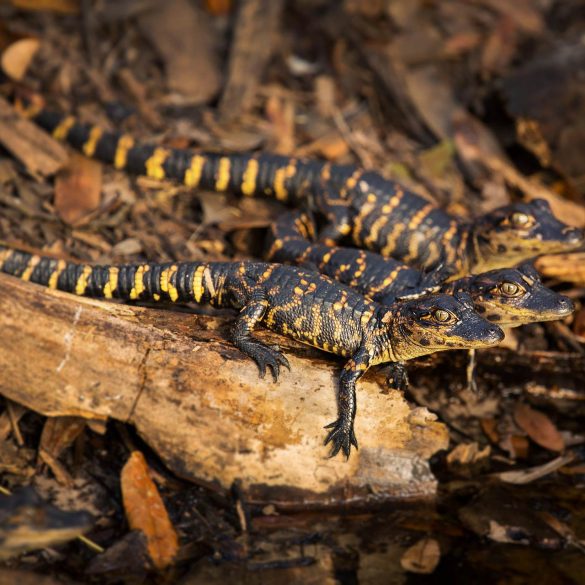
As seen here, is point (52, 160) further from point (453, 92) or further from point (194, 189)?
point (453, 92)

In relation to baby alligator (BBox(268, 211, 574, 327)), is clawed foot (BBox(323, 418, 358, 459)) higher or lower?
lower

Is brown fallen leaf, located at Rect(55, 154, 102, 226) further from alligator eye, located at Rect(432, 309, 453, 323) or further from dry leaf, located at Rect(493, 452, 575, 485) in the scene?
dry leaf, located at Rect(493, 452, 575, 485)

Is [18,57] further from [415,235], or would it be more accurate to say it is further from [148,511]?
[148,511]

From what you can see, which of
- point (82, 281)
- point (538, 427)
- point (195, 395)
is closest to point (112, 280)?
point (82, 281)

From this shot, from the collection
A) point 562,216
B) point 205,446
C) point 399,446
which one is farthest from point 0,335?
point 562,216

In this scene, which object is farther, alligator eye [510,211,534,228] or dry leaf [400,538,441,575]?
alligator eye [510,211,534,228]

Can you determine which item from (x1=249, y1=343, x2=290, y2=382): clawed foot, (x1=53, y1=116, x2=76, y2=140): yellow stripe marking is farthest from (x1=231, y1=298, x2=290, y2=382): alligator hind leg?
(x1=53, y1=116, x2=76, y2=140): yellow stripe marking

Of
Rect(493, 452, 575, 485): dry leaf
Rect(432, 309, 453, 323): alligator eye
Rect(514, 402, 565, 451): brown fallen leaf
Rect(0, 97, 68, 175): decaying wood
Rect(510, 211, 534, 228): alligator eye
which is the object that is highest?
Rect(432, 309, 453, 323): alligator eye
